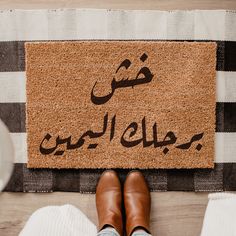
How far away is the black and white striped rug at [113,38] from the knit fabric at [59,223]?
82 mm

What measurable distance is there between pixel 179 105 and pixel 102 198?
0.40 metres

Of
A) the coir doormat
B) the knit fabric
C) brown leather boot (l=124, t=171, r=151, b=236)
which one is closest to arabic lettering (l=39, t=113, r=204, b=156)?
the coir doormat

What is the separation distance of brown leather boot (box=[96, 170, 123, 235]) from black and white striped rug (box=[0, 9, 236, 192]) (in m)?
0.04

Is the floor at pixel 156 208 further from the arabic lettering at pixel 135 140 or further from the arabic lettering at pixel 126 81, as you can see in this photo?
the arabic lettering at pixel 126 81

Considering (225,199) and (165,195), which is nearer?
(225,199)

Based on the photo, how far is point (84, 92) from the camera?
3.97 feet

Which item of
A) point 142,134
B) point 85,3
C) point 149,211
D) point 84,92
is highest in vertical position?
point 85,3

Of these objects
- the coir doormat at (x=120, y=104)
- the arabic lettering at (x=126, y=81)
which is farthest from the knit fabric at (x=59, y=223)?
the arabic lettering at (x=126, y=81)

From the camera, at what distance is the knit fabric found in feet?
3.52

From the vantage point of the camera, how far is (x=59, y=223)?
1.12m

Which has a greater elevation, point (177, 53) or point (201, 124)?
point (177, 53)

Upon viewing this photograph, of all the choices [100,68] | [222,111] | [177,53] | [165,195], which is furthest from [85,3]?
[165,195]

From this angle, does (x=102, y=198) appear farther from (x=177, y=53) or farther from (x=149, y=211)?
(x=177, y=53)

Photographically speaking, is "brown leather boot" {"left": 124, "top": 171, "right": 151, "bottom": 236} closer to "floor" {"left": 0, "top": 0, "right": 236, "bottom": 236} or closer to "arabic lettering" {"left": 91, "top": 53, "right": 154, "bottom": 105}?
"floor" {"left": 0, "top": 0, "right": 236, "bottom": 236}
